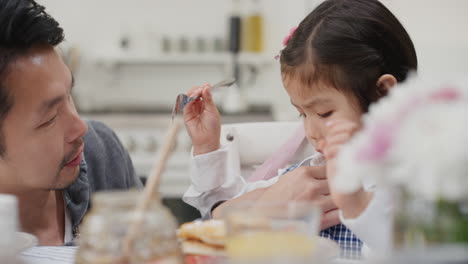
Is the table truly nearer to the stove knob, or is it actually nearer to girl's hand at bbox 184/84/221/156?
girl's hand at bbox 184/84/221/156

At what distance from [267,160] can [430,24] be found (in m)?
1.88

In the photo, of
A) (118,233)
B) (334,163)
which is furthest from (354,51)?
(118,233)

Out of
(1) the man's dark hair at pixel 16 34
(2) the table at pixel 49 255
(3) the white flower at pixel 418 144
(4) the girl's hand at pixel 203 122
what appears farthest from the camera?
(4) the girl's hand at pixel 203 122

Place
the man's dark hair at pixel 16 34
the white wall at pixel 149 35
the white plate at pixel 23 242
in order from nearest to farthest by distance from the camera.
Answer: the white plate at pixel 23 242, the man's dark hair at pixel 16 34, the white wall at pixel 149 35

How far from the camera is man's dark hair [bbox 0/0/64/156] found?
44.2 inches

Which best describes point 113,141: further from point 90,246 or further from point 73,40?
point 73,40

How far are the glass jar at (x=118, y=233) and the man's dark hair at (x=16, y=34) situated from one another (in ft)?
1.85

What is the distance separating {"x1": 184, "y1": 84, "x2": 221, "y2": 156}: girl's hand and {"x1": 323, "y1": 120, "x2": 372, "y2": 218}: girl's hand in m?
0.71

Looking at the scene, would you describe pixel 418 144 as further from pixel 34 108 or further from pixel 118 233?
pixel 34 108

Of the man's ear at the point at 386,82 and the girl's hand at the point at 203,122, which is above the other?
the man's ear at the point at 386,82

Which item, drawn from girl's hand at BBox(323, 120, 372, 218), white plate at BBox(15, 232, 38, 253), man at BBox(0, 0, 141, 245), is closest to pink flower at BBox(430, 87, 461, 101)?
girl's hand at BBox(323, 120, 372, 218)

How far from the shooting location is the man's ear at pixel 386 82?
1.24 m

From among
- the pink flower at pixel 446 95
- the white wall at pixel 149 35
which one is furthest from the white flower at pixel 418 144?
the white wall at pixel 149 35

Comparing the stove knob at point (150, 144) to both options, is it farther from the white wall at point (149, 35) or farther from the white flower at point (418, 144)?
the white flower at point (418, 144)
